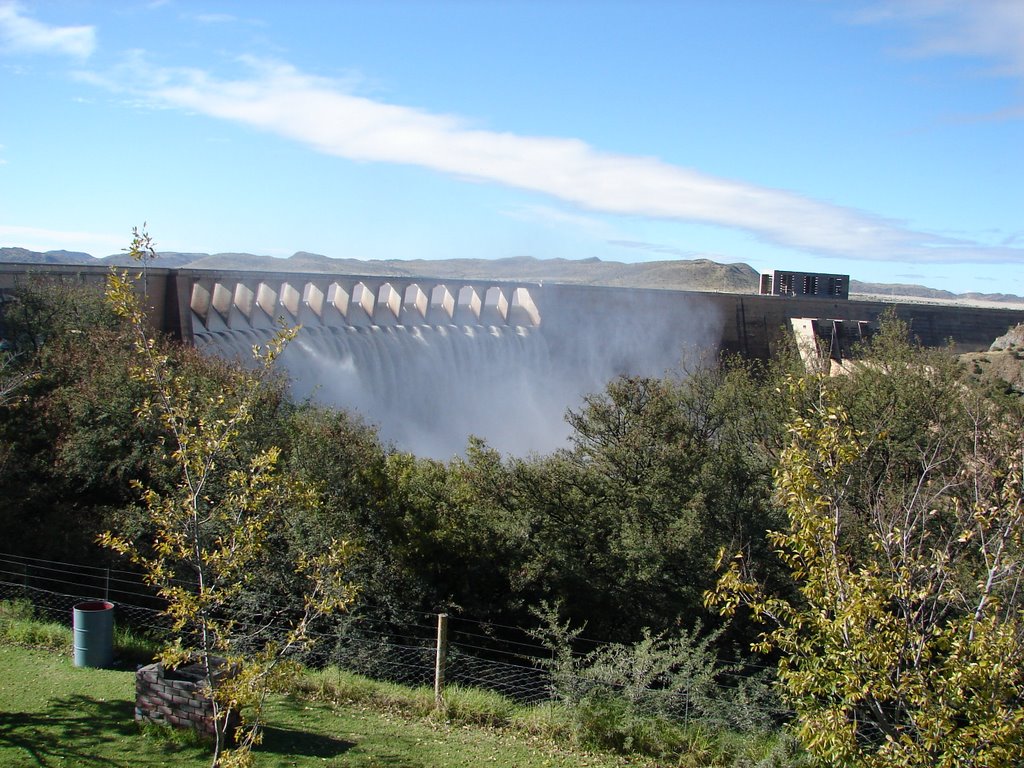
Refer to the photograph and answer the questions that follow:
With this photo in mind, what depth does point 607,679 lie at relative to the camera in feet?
34.6

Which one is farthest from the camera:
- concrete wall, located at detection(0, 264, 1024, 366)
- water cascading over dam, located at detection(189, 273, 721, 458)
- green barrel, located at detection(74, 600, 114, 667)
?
concrete wall, located at detection(0, 264, 1024, 366)

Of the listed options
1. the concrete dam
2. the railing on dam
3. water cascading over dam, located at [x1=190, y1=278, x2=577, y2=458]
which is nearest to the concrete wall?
the concrete dam

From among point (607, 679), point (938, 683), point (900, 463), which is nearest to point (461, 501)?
point (607, 679)

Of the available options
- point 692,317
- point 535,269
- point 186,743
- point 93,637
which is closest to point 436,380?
point 692,317

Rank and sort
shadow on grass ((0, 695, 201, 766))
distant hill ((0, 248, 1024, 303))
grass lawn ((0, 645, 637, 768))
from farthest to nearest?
distant hill ((0, 248, 1024, 303)), grass lawn ((0, 645, 637, 768)), shadow on grass ((0, 695, 201, 766))

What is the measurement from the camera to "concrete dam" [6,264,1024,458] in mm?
A: 39844

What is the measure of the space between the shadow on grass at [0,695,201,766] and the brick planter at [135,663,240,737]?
0.26m

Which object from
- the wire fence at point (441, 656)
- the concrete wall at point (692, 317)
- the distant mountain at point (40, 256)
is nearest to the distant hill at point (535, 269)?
the distant mountain at point (40, 256)

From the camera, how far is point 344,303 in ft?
152

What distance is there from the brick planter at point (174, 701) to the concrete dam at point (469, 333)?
986 inches

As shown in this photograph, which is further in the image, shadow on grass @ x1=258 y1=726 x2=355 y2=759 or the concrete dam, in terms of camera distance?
the concrete dam

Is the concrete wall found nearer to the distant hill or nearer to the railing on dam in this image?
the railing on dam

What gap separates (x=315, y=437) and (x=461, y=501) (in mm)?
3070

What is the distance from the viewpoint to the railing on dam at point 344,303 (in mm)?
39969
